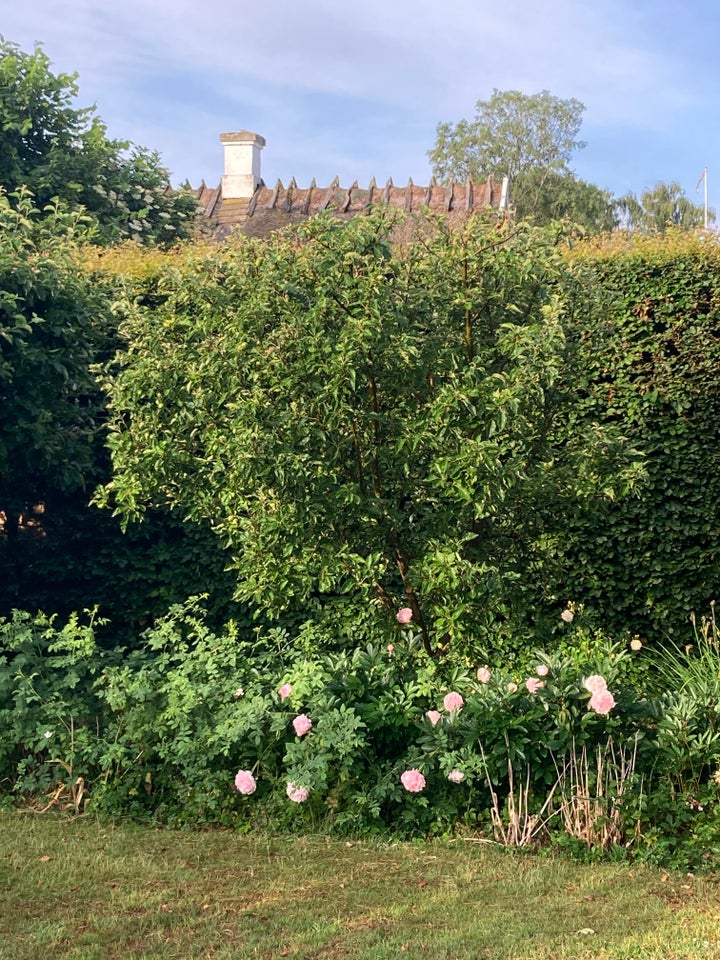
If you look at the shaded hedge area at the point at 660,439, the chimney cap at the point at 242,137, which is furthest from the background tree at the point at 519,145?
the shaded hedge area at the point at 660,439

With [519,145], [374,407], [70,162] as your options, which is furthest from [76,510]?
[519,145]

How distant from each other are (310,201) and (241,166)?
2151mm

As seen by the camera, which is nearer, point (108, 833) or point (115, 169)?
point (108, 833)

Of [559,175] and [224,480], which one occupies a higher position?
[559,175]

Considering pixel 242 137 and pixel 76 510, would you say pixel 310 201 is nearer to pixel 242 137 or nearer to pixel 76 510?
pixel 242 137

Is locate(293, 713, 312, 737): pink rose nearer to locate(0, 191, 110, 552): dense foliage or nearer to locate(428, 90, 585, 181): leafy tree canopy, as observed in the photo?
locate(0, 191, 110, 552): dense foliage

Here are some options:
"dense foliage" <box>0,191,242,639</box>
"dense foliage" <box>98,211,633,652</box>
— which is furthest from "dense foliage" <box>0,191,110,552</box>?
"dense foliage" <box>98,211,633,652</box>

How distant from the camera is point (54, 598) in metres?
8.21

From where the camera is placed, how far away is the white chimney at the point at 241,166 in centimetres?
1908

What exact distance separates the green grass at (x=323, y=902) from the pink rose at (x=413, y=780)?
266 millimetres

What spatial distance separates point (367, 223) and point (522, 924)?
339 cm

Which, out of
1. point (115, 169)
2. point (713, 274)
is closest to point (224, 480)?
point (713, 274)

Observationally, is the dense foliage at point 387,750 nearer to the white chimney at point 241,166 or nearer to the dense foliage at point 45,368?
the dense foliage at point 45,368

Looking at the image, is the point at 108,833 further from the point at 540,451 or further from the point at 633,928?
the point at 540,451
